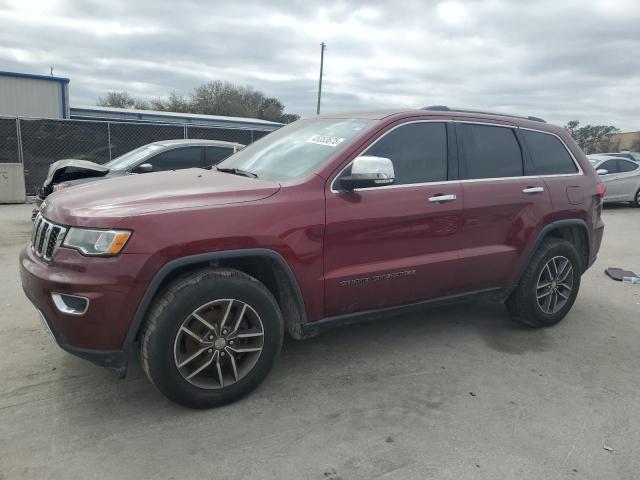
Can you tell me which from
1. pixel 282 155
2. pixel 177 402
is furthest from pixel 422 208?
pixel 177 402

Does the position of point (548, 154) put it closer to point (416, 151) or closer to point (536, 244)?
point (536, 244)

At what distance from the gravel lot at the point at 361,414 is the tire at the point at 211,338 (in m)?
0.17

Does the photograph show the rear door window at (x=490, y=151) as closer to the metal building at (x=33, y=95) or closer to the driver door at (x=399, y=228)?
the driver door at (x=399, y=228)

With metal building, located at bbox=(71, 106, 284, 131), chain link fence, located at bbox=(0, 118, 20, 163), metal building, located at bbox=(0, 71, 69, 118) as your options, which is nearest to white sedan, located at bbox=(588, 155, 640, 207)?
chain link fence, located at bbox=(0, 118, 20, 163)

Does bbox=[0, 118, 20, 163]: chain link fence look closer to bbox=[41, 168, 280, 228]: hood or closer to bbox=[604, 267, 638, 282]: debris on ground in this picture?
bbox=[41, 168, 280, 228]: hood

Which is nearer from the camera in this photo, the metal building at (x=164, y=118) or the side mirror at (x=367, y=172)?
the side mirror at (x=367, y=172)

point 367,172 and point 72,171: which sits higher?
point 367,172

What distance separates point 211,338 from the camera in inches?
116

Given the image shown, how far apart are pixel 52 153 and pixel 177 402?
12.1 m

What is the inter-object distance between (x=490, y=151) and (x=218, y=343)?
8.72 feet

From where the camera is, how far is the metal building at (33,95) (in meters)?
20.0

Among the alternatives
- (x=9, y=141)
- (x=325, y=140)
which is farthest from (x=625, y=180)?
(x=9, y=141)

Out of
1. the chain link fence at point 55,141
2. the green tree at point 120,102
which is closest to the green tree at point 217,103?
the green tree at point 120,102

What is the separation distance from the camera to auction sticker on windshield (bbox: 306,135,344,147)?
11.5ft
